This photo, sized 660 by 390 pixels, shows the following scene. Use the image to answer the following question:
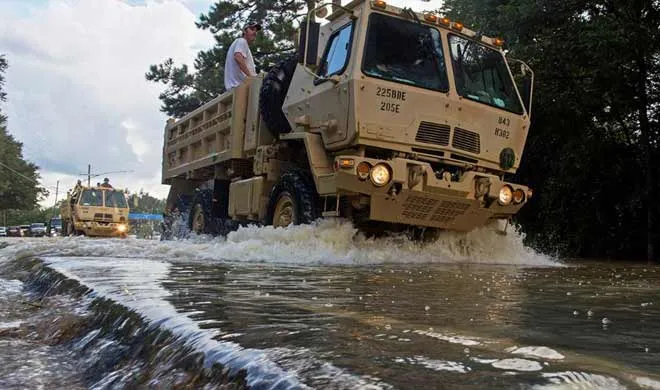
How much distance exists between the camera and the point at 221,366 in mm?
1537

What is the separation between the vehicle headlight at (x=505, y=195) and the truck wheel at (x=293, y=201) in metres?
2.11

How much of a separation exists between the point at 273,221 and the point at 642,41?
7.01 meters

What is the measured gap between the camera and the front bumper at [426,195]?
6.49m

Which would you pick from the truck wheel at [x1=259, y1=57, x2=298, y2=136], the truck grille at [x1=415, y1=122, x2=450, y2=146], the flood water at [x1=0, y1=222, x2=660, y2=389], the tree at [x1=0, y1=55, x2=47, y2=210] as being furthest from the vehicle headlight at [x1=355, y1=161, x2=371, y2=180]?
the tree at [x1=0, y1=55, x2=47, y2=210]

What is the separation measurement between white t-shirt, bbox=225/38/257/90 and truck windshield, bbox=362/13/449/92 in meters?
3.38

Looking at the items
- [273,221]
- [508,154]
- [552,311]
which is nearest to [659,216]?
[508,154]

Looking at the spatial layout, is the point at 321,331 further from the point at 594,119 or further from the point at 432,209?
the point at 594,119

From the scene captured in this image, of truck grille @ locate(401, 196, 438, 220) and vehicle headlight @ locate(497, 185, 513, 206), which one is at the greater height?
vehicle headlight @ locate(497, 185, 513, 206)

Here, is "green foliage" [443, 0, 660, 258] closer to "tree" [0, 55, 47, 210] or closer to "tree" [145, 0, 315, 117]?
"tree" [145, 0, 315, 117]

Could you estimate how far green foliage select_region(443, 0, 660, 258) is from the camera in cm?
1067

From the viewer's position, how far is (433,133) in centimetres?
700

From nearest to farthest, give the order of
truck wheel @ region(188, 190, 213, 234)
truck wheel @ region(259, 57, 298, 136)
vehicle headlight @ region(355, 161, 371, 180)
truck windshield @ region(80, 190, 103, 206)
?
vehicle headlight @ region(355, 161, 371, 180)
truck wheel @ region(259, 57, 298, 136)
truck wheel @ region(188, 190, 213, 234)
truck windshield @ region(80, 190, 103, 206)

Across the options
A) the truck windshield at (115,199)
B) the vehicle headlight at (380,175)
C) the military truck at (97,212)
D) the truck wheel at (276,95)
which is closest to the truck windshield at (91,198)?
the military truck at (97,212)

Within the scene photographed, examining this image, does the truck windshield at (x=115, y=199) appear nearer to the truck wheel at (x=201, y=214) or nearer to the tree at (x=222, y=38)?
the tree at (x=222, y=38)
